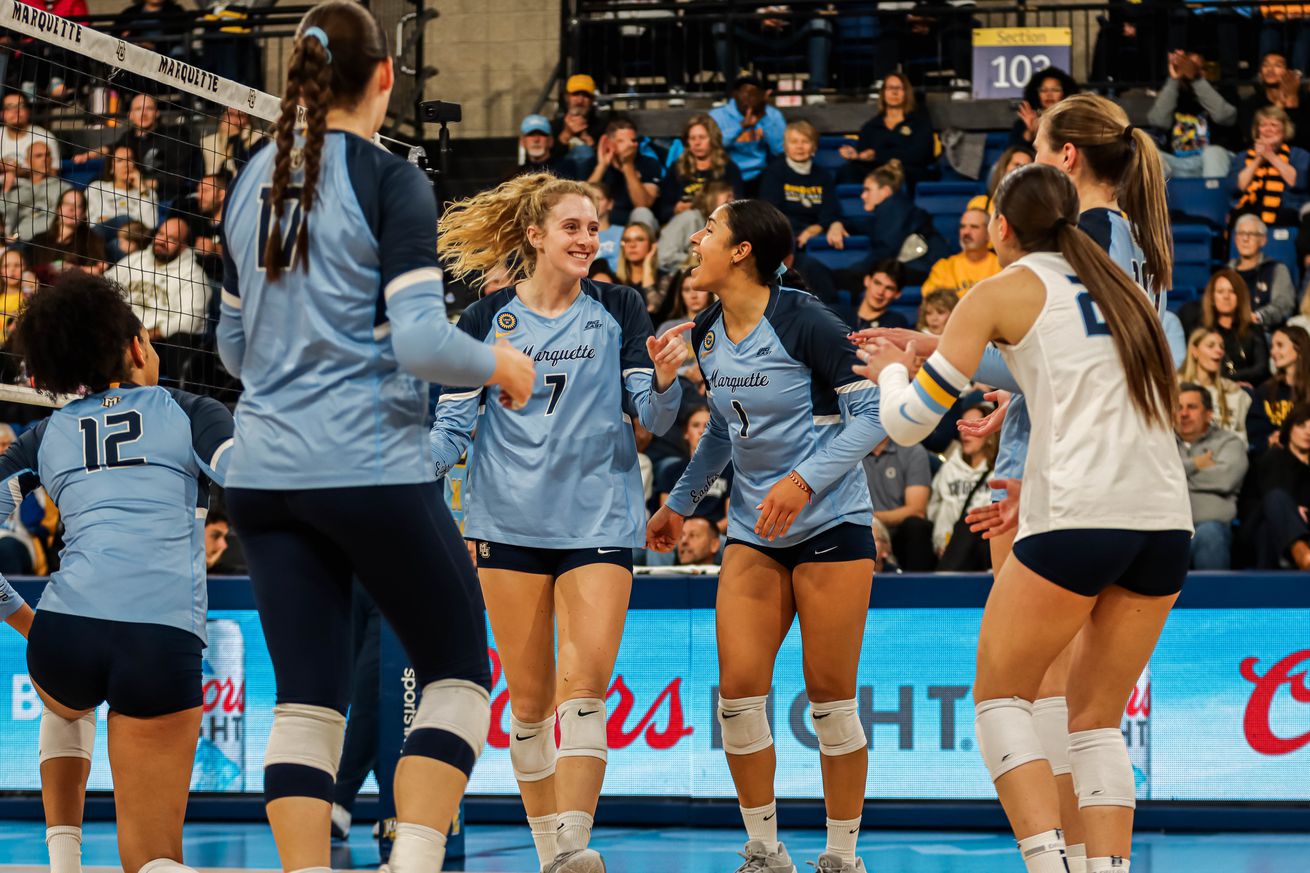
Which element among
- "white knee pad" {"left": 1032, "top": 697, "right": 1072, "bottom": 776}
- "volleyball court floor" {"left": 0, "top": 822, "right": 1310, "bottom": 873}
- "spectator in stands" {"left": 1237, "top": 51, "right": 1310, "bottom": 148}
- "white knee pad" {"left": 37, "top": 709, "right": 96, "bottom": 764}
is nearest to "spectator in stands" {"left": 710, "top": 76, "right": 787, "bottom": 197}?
"spectator in stands" {"left": 1237, "top": 51, "right": 1310, "bottom": 148}

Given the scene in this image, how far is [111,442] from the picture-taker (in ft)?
14.4

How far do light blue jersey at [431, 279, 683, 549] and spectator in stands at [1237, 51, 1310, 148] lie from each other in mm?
8911

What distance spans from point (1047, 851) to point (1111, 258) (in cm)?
160

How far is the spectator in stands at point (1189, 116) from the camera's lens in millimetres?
12734

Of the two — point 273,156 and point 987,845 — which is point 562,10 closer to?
point 987,845

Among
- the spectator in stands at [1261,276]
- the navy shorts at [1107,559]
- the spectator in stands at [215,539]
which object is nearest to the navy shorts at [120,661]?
the navy shorts at [1107,559]

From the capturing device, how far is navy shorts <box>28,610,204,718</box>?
421cm

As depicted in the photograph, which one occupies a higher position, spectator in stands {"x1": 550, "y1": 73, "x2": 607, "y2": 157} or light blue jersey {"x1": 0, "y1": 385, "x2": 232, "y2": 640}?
spectator in stands {"x1": 550, "y1": 73, "x2": 607, "y2": 157}

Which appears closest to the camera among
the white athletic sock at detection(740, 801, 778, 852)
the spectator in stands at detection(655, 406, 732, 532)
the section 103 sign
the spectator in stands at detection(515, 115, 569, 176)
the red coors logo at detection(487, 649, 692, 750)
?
the white athletic sock at detection(740, 801, 778, 852)

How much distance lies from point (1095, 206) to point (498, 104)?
11973 mm

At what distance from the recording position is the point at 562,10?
1524 cm

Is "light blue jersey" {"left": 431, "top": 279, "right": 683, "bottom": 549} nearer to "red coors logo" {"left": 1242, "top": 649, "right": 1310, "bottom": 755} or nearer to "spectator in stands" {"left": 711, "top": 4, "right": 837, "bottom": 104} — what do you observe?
"red coors logo" {"left": 1242, "top": 649, "right": 1310, "bottom": 755}

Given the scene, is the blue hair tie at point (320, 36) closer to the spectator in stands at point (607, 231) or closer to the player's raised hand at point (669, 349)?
the player's raised hand at point (669, 349)

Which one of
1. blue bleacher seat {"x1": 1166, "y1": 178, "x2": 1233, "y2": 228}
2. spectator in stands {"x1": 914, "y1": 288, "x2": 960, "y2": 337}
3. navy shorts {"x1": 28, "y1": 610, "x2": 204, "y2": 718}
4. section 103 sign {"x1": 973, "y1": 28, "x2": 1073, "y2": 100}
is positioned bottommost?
navy shorts {"x1": 28, "y1": 610, "x2": 204, "y2": 718}
